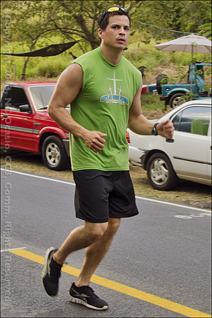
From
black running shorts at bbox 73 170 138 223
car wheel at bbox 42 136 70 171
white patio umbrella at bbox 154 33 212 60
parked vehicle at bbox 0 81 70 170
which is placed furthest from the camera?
white patio umbrella at bbox 154 33 212 60

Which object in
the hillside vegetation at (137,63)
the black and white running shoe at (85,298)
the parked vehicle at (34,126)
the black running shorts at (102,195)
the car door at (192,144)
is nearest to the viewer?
the black running shorts at (102,195)

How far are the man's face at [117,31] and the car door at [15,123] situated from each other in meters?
9.60

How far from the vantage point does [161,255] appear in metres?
6.94

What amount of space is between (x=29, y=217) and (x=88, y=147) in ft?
20.4

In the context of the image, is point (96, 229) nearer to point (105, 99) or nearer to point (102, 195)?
point (102, 195)

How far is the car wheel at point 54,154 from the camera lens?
471 inches

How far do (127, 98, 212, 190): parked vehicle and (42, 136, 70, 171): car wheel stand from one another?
7.03 feet

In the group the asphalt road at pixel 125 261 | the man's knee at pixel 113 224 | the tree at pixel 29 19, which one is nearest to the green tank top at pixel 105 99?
the man's knee at pixel 113 224

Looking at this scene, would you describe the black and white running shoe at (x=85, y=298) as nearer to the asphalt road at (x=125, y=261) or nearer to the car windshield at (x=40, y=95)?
the asphalt road at (x=125, y=261)

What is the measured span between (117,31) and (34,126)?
10.2 metres

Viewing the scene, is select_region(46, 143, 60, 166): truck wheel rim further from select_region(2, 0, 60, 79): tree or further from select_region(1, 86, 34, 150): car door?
select_region(2, 0, 60, 79): tree

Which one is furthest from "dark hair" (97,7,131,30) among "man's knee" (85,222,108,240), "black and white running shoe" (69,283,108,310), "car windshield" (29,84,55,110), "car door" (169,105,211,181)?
"car windshield" (29,84,55,110)

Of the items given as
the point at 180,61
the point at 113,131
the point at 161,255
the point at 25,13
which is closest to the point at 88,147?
the point at 113,131

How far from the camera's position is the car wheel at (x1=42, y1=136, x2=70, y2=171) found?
12.0 meters
